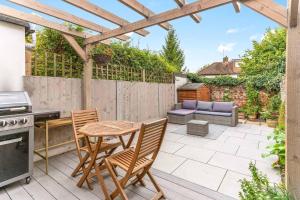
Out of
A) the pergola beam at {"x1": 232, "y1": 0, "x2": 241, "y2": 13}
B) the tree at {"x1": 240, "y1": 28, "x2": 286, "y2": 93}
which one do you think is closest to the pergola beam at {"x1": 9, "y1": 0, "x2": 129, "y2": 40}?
the pergola beam at {"x1": 232, "y1": 0, "x2": 241, "y2": 13}

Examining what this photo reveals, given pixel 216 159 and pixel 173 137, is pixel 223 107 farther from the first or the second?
pixel 216 159

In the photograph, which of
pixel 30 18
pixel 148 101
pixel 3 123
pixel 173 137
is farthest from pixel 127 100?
pixel 3 123

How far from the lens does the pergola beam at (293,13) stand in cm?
137

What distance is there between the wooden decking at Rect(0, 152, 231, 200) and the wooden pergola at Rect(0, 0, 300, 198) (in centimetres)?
120

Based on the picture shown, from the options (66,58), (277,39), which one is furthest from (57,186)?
(277,39)

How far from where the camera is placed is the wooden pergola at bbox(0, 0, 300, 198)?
1.49 m

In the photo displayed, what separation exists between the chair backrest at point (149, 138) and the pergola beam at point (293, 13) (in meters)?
1.50

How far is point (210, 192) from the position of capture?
239 centimetres

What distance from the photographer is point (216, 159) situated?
352 cm

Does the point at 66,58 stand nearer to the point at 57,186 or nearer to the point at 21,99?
the point at 21,99

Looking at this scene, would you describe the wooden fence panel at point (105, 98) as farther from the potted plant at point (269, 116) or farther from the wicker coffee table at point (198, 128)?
the potted plant at point (269, 116)

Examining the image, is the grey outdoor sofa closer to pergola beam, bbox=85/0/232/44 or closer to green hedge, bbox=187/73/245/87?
green hedge, bbox=187/73/245/87

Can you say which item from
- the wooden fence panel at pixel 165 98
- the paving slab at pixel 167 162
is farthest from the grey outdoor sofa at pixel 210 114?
the paving slab at pixel 167 162

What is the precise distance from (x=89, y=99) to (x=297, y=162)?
12.4 feet
